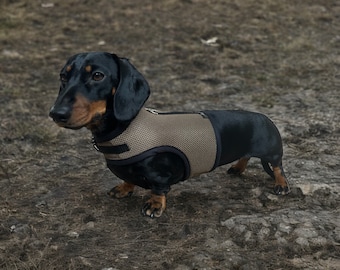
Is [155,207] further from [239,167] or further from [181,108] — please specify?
[181,108]

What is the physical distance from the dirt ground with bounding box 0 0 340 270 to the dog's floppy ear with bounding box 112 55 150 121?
796 millimetres

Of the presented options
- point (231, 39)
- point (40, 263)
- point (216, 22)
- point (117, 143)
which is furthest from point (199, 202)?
point (216, 22)

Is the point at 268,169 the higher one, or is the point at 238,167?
the point at 268,169

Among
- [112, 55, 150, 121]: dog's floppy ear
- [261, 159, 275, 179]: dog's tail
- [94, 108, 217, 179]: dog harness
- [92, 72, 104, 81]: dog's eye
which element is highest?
[92, 72, 104, 81]: dog's eye

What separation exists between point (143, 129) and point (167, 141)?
171 mm

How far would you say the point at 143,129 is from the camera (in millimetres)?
3477

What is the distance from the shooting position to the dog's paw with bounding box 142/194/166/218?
376 cm

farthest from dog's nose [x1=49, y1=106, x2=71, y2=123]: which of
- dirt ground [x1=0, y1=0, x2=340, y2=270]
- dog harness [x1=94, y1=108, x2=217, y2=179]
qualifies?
dirt ground [x1=0, y1=0, x2=340, y2=270]

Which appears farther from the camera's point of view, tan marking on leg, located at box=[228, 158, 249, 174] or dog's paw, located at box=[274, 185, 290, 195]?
tan marking on leg, located at box=[228, 158, 249, 174]

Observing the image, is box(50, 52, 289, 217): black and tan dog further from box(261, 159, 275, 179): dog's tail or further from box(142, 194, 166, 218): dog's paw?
box(261, 159, 275, 179): dog's tail

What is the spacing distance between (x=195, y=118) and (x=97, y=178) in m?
1.13

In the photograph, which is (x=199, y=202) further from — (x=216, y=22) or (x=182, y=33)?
(x=216, y=22)

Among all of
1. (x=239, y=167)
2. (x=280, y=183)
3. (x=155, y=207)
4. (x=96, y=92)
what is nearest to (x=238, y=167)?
(x=239, y=167)

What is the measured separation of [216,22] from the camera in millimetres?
9203
